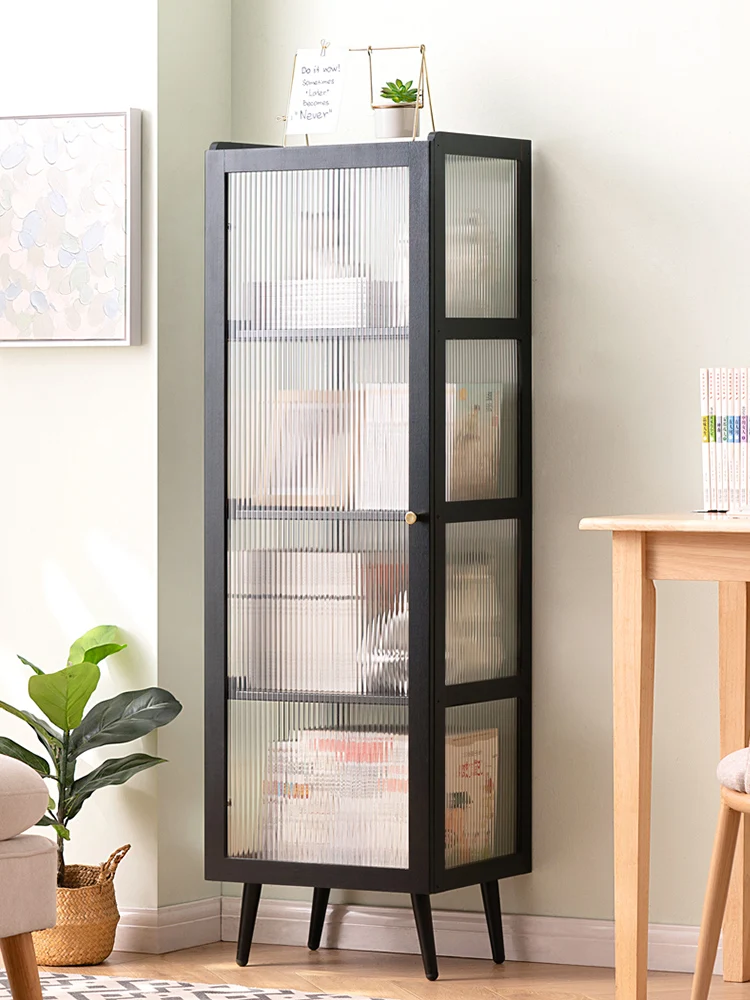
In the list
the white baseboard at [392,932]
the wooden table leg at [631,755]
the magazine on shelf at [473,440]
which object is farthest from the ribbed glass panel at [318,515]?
the wooden table leg at [631,755]

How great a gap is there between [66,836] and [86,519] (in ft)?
2.34

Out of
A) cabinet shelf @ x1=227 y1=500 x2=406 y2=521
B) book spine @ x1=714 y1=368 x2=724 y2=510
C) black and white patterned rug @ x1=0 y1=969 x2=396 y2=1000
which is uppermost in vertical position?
book spine @ x1=714 y1=368 x2=724 y2=510

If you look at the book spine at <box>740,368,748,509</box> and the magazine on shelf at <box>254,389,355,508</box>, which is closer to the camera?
the book spine at <box>740,368,748,509</box>

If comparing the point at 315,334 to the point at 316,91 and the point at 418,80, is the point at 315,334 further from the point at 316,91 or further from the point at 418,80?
the point at 418,80

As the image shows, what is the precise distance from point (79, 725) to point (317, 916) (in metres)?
0.69

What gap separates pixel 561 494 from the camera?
3.53 metres

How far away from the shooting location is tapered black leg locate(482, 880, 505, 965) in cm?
342

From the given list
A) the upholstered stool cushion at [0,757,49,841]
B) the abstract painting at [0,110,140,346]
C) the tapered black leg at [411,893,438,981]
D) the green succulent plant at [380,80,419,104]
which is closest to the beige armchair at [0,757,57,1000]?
the upholstered stool cushion at [0,757,49,841]

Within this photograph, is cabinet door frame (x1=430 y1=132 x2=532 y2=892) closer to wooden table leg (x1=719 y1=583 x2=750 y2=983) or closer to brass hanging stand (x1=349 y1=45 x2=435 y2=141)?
brass hanging stand (x1=349 y1=45 x2=435 y2=141)

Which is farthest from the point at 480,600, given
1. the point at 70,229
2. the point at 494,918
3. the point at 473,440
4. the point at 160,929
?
the point at 70,229

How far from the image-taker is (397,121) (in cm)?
341

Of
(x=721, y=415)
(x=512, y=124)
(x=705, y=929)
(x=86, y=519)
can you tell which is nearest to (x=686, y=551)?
(x=721, y=415)

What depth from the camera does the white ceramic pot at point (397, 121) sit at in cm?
341

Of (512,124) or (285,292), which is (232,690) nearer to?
(285,292)
